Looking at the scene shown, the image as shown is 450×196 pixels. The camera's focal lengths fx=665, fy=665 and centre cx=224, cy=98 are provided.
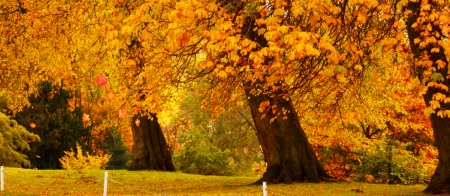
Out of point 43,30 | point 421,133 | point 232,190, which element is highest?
point 43,30

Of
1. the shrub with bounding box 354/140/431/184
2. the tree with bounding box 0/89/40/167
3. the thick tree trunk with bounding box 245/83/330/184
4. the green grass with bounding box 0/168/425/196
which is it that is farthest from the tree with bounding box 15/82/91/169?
the thick tree trunk with bounding box 245/83/330/184

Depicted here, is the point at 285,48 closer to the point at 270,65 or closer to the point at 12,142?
the point at 270,65

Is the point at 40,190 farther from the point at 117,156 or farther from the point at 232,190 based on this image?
the point at 117,156

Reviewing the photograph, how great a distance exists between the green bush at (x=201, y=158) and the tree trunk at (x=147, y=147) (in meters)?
4.52

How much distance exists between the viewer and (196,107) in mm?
44594

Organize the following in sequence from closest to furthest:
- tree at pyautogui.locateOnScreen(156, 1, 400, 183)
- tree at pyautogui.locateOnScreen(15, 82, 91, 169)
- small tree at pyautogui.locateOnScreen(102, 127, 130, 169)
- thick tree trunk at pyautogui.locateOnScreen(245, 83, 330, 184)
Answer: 1. tree at pyautogui.locateOnScreen(156, 1, 400, 183)
2. thick tree trunk at pyautogui.locateOnScreen(245, 83, 330, 184)
3. tree at pyautogui.locateOnScreen(15, 82, 91, 169)
4. small tree at pyautogui.locateOnScreen(102, 127, 130, 169)

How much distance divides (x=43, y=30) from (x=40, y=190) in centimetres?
456

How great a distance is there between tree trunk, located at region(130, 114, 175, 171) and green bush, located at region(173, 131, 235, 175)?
452 cm

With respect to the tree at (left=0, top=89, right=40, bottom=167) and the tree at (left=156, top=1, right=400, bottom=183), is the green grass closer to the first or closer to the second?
the tree at (left=156, top=1, right=400, bottom=183)

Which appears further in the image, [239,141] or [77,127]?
[239,141]

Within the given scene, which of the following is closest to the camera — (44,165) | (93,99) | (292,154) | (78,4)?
(78,4)

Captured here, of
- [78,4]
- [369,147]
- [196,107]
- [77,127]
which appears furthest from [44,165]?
[78,4]

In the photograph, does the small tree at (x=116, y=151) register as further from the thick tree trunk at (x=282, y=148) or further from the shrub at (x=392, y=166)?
the thick tree trunk at (x=282, y=148)

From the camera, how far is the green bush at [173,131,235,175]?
35156mm
